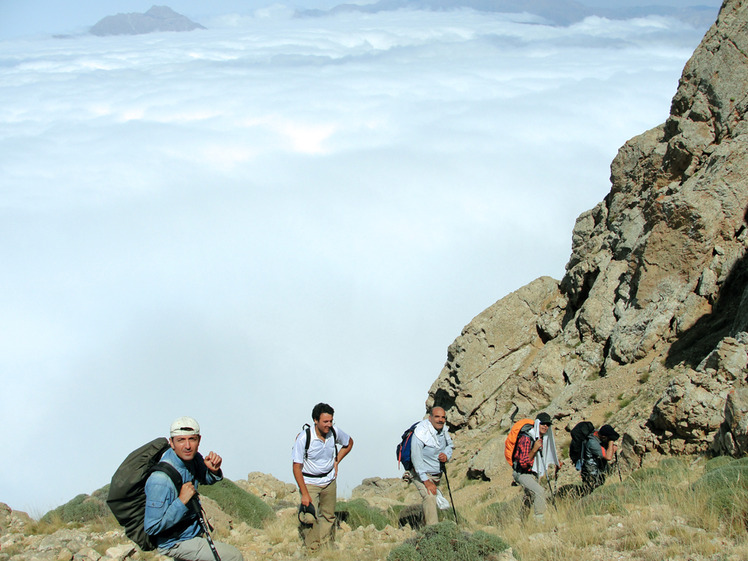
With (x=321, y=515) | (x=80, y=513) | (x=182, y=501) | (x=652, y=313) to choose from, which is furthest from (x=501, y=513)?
(x=652, y=313)

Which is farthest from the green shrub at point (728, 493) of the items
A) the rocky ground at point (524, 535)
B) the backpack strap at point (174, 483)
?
the backpack strap at point (174, 483)

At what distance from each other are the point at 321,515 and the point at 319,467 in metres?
0.86

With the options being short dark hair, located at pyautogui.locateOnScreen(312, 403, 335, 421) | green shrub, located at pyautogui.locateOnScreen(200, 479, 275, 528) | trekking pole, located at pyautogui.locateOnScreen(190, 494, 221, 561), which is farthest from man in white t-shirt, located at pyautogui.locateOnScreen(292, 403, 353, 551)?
green shrub, located at pyautogui.locateOnScreen(200, 479, 275, 528)

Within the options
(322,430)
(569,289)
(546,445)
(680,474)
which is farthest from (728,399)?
(569,289)

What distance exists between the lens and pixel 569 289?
74.5 ft

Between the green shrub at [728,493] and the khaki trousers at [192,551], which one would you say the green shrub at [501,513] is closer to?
the green shrub at [728,493]

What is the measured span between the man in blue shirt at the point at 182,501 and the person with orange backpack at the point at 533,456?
4524 millimetres

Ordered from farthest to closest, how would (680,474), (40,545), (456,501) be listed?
(456,501) → (40,545) → (680,474)

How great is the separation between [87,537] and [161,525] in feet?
22.4

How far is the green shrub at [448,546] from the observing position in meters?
7.21

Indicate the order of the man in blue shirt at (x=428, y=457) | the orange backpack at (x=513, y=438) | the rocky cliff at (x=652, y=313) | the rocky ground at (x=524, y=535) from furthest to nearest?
the rocky cliff at (x=652, y=313) → the orange backpack at (x=513, y=438) → the man in blue shirt at (x=428, y=457) → the rocky ground at (x=524, y=535)

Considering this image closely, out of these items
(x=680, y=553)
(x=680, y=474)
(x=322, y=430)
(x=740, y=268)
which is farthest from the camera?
(x=740, y=268)

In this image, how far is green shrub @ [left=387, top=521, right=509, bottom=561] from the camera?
23.7 feet

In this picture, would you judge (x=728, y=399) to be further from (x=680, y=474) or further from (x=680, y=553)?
(x=680, y=553)
